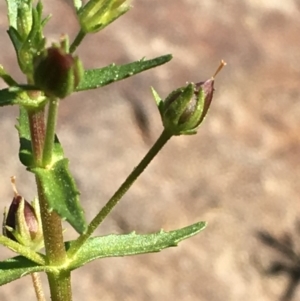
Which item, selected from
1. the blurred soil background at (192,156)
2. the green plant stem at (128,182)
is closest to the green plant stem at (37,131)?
the green plant stem at (128,182)

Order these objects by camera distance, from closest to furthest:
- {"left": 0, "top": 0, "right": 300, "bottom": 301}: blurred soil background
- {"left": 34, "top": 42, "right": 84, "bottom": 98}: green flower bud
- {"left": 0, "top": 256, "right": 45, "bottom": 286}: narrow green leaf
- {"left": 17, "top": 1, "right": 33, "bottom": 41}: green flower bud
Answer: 1. {"left": 34, "top": 42, "right": 84, "bottom": 98}: green flower bud
2. {"left": 17, "top": 1, "right": 33, "bottom": 41}: green flower bud
3. {"left": 0, "top": 256, "right": 45, "bottom": 286}: narrow green leaf
4. {"left": 0, "top": 0, "right": 300, "bottom": 301}: blurred soil background

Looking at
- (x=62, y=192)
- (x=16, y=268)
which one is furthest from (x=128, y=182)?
(x=16, y=268)

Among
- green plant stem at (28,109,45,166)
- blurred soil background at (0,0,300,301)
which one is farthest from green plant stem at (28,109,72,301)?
blurred soil background at (0,0,300,301)

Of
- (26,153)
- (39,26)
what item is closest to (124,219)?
(26,153)

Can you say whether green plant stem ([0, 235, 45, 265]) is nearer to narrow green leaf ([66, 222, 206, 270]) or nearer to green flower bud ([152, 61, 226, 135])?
narrow green leaf ([66, 222, 206, 270])

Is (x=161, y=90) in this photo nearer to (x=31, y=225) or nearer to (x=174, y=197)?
(x=174, y=197)

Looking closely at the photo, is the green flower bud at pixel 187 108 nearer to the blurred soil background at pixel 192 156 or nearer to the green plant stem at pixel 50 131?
the green plant stem at pixel 50 131
